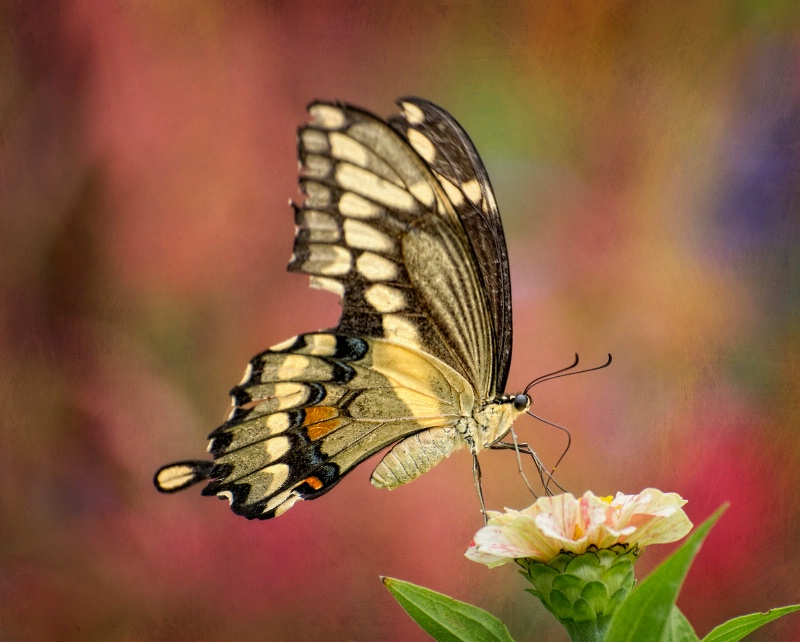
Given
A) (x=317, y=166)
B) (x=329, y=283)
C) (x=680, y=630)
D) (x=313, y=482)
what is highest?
(x=317, y=166)

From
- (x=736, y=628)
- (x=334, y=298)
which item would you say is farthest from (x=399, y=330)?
(x=334, y=298)

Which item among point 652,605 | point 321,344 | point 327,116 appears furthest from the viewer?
point 321,344

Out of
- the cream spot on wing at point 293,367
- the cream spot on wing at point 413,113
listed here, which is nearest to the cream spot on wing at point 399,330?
the cream spot on wing at point 293,367

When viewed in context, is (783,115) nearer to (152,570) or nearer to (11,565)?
(152,570)

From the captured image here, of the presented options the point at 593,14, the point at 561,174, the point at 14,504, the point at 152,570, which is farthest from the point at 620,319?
the point at 14,504

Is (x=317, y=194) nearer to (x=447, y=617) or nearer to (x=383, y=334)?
(x=383, y=334)

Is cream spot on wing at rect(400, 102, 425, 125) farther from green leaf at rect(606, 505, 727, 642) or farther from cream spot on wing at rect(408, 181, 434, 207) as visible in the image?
green leaf at rect(606, 505, 727, 642)
